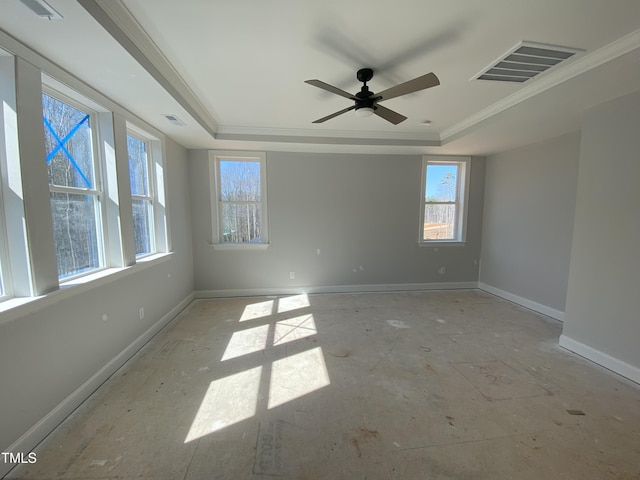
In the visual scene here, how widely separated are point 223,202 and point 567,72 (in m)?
4.33

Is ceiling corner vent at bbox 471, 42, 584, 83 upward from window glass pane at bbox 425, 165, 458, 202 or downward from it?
upward

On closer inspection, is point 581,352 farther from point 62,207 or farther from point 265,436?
point 62,207

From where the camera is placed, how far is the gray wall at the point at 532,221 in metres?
3.36

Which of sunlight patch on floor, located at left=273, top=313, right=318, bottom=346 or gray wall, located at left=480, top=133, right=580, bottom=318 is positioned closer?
sunlight patch on floor, located at left=273, top=313, right=318, bottom=346

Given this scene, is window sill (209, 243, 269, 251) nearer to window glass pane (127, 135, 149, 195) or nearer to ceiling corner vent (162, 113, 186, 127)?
window glass pane (127, 135, 149, 195)

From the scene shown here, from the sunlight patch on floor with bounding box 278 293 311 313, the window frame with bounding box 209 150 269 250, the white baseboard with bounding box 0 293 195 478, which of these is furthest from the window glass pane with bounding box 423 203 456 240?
the white baseboard with bounding box 0 293 195 478

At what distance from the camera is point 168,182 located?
3.40m

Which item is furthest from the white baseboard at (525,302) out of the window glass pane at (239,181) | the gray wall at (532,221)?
the window glass pane at (239,181)

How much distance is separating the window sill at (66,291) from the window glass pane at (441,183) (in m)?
4.58

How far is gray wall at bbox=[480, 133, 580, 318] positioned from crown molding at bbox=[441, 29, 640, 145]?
1.33m

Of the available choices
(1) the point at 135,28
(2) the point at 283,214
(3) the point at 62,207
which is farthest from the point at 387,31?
(2) the point at 283,214

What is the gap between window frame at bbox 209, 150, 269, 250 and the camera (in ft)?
13.5

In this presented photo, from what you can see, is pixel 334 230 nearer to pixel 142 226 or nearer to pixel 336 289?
pixel 336 289

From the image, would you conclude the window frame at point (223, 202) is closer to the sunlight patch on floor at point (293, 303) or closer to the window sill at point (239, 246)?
the window sill at point (239, 246)
